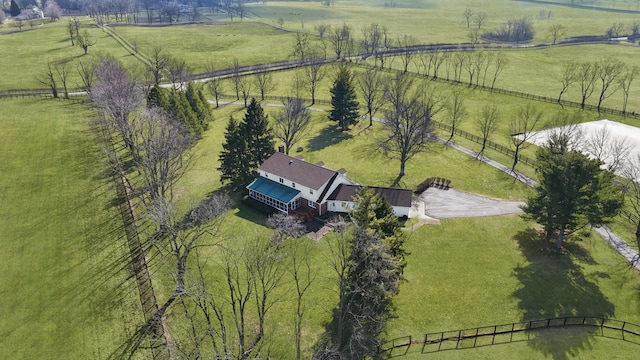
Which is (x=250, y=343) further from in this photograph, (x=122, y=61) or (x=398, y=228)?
(x=122, y=61)

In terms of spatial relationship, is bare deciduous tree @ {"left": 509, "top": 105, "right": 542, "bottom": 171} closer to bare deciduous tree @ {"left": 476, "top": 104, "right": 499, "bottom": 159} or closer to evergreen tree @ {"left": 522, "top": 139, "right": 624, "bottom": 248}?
bare deciduous tree @ {"left": 476, "top": 104, "right": 499, "bottom": 159}

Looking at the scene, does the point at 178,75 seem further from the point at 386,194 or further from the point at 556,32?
the point at 556,32

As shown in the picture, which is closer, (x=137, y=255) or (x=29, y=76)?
(x=137, y=255)

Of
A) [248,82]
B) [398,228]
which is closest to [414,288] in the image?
[398,228]

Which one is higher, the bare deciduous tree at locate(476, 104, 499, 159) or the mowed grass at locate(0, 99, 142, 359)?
the bare deciduous tree at locate(476, 104, 499, 159)

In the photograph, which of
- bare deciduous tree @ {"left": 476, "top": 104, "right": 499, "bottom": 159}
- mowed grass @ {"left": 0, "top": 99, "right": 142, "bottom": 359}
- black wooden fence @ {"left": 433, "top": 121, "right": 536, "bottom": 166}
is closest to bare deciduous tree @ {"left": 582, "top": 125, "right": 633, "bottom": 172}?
black wooden fence @ {"left": 433, "top": 121, "right": 536, "bottom": 166}

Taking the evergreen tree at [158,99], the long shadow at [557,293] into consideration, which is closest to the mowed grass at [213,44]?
the evergreen tree at [158,99]
